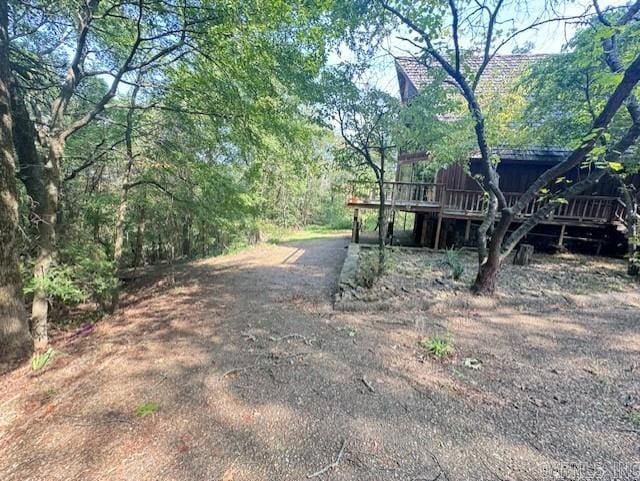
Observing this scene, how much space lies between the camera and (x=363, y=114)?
226 inches

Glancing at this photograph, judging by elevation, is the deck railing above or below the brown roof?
below

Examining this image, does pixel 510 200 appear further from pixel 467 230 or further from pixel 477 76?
pixel 477 76

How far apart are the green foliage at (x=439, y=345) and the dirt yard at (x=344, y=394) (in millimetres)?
80

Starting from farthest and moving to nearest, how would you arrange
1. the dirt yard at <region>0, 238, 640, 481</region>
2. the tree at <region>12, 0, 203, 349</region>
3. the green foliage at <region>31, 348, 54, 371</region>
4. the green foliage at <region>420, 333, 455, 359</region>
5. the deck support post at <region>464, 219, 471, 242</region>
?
the deck support post at <region>464, 219, 471, 242</region> → the tree at <region>12, 0, 203, 349</region> → the green foliage at <region>31, 348, 54, 371</region> → the green foliage at <region>420, 333, 455, 359</region> → the dirt yard at <region>0, 238, 640, 481</region>

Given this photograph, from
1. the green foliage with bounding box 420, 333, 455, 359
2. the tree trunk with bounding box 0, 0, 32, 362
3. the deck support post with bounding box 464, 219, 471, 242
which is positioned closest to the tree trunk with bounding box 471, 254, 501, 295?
the green foliage with bounding box 420, 333, 455, 359

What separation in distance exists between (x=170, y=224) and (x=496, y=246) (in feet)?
37.5

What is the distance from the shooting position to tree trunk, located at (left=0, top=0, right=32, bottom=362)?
3.55 m

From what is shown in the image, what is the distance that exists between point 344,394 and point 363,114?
5.03 metres

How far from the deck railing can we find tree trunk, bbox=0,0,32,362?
7920 mm

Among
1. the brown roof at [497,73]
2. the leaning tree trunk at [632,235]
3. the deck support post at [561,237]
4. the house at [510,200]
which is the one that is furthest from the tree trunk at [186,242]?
the leaning tree trunk at [632,235]

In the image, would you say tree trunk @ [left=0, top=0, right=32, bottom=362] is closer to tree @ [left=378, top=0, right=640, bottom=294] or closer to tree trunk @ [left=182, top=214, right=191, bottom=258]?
tree @ [left=378, top=0, right=640, bottom=294]

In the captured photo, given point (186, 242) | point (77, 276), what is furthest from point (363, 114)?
point (186, 242)

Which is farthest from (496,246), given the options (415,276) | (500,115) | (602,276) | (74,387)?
(74,387)

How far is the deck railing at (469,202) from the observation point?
9.27m
